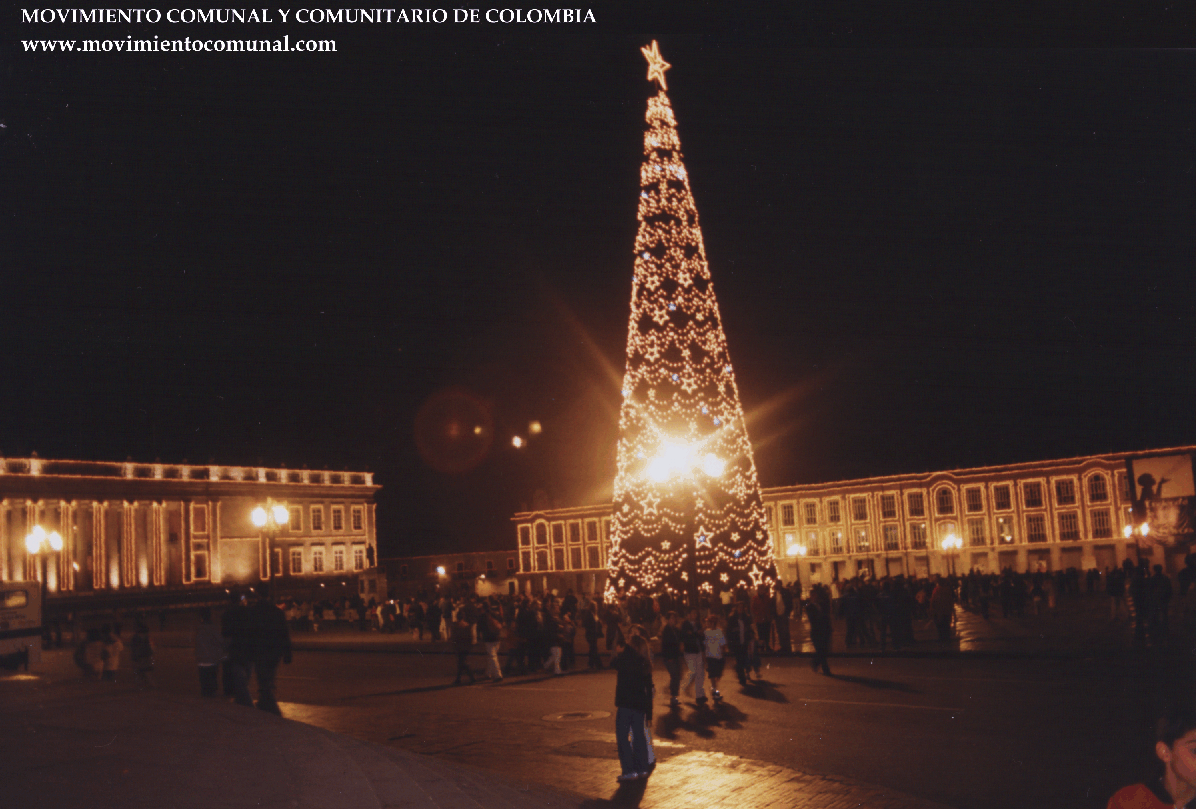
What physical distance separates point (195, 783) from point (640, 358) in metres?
23.1

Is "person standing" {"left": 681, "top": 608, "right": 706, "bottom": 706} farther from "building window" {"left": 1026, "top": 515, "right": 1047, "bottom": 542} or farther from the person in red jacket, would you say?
"building window" {"left": 1026, "top": 515, "right": 1047, "bottom": 542}

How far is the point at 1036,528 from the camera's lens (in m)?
65.9

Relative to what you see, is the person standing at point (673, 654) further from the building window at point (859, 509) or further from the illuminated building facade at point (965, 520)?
the building window at point (859, 509)

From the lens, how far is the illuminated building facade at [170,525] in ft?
236

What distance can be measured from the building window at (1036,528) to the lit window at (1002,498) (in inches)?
59.6

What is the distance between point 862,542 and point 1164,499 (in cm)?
4935

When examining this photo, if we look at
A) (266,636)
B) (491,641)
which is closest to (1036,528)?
(491,641)

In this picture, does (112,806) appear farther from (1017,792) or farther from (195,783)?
(1017,792)

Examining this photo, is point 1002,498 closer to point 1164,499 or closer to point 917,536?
point 917,536

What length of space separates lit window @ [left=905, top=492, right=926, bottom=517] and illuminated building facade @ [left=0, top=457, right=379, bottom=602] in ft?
129

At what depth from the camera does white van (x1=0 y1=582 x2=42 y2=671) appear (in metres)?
26.5

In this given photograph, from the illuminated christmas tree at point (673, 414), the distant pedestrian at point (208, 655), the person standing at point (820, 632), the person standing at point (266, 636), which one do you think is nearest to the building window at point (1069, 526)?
the illuminated christmas tree at point (673, 414)

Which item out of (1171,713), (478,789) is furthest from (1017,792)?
(1171,713)

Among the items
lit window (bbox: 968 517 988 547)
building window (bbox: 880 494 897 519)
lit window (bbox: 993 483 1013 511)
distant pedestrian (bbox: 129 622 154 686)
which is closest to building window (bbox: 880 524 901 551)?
building window (bbox: 880 494 897 519)
